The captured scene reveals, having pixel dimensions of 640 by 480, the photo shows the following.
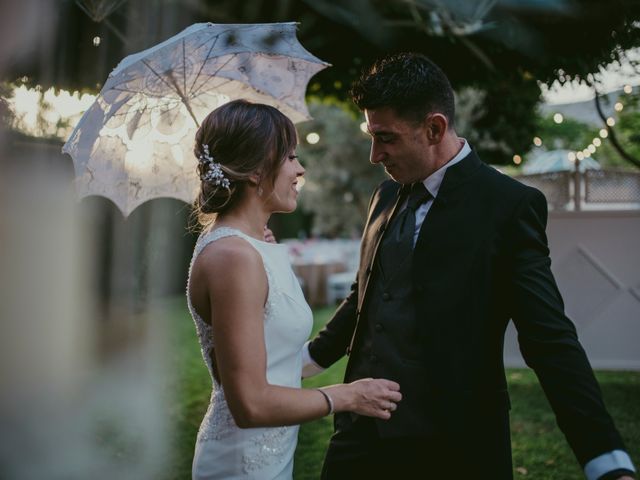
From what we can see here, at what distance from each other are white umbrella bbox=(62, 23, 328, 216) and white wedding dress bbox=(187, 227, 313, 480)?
0.88 meters

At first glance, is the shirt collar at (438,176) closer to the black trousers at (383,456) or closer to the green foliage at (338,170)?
the black trousers at (383,456)

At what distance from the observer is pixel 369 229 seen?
2.58 metres

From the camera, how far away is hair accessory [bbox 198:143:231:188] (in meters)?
1.95

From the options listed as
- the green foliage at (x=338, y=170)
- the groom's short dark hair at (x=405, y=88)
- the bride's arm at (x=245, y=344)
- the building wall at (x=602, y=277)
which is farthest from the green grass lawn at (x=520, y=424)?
the green foliage at (x=338, y=170)

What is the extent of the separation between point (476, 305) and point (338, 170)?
18732 mm

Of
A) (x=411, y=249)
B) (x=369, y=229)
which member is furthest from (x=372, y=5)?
(x=411, y=249)

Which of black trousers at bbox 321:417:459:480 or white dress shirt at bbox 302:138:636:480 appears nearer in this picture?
white dress shirt at bbox 302:138:636:480

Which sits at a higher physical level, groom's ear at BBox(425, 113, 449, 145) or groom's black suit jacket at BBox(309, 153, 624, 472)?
groom's ear at BBox(425, 113, 449, 145)

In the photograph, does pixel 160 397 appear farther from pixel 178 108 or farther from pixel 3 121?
pixel 178 108

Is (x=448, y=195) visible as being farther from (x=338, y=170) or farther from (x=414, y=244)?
(x=338, y=170)

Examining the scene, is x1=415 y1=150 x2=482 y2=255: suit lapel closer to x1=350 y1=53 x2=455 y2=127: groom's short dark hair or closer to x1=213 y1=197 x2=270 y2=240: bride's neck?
x1=350 y1=53 x2=455 y2=127: groom's short dark hair

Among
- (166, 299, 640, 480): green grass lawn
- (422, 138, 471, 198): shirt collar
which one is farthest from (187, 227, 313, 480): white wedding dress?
(166, 299, 640, 480): green grass lawn

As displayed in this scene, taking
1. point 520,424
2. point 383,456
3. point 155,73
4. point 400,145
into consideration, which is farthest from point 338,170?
point 383,456

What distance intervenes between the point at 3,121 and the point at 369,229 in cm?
244
